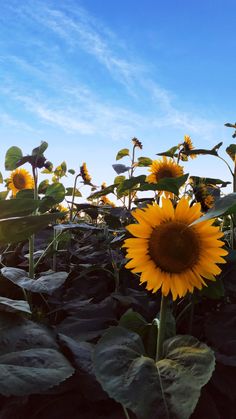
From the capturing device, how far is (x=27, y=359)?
2.76 ft

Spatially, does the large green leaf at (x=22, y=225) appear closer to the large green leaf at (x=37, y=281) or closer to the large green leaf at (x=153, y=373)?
the large green leaf at (x=37, y=281)

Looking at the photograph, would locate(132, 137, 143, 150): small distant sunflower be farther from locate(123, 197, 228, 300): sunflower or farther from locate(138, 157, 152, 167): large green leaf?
locate(123, 197, 228, 300): sunflower

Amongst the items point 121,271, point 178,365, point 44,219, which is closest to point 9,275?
point 44,219

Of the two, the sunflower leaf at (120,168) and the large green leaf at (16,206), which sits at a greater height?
the sunflower leaf at (120,168)

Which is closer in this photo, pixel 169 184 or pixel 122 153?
pixel 169 184

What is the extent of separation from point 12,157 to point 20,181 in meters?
0.92

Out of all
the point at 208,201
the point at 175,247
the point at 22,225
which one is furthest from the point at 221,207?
the point at 208,201

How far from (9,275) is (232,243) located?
0.76 metres

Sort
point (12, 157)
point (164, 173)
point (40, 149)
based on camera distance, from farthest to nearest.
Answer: point (164, 173), point (12, 157), point (40, 149)

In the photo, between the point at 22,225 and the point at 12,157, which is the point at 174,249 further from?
the point at 12,157

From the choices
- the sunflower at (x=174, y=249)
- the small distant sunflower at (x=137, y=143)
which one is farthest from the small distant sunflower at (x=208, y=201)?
the small distant sunflower at (x=137, y=143)

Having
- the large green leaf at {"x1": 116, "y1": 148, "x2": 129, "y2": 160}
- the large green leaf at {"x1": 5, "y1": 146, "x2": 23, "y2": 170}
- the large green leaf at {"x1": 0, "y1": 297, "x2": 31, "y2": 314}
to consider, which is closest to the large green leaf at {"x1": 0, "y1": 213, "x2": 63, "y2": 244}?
the large green leaf at {"x1": 0, "y1": 297, "x2": 31, "y2": 314}

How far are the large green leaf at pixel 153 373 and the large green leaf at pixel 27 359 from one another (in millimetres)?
77

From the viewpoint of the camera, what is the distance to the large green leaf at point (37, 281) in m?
1.10
